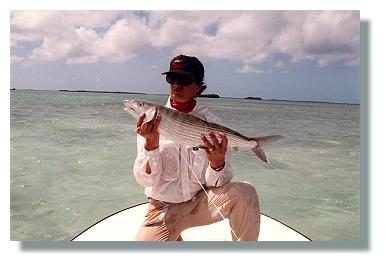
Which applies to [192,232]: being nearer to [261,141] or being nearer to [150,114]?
[261,141]

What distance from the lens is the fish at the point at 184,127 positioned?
199 cm

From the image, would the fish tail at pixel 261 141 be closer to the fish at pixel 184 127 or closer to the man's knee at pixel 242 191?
the fish at pixel 184 127

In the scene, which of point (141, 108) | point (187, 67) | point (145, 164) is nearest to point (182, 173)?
point (145, 164)

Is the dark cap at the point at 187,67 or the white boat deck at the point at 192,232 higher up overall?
the dark cap at the point at 187,67

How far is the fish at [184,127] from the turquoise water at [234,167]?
27 centimetres

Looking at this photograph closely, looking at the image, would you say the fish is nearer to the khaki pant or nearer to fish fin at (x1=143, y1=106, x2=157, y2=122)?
fish fin at (x1=143, y1=106, x2=157, y2=122)

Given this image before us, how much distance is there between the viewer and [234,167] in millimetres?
4641

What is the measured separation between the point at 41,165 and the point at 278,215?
248cm

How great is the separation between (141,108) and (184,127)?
241mm

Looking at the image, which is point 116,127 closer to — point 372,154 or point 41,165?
point 41,165

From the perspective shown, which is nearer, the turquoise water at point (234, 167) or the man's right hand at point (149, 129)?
the man's right hand at point (149, 129)

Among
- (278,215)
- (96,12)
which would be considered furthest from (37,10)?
(278,215)

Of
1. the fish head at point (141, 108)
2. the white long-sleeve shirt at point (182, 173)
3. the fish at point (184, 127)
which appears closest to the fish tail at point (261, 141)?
the fish at point (184, 127)

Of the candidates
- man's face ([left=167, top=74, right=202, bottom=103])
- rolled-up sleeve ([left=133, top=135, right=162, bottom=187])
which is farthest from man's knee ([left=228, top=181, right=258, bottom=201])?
man's face ([left=167, top=74, right=202, bottom=103])
